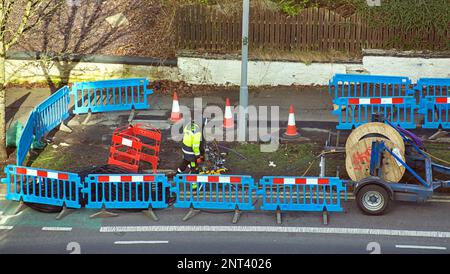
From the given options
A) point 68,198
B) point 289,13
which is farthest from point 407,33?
point 68,198

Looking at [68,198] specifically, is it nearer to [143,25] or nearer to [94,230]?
[94,230]

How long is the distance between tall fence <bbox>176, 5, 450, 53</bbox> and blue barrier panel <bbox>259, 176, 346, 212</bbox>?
7849 millimetres

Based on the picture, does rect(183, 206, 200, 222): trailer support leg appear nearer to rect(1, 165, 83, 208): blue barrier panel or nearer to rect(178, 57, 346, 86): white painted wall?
rect(1, 165, 83, 208): blue barrier panel

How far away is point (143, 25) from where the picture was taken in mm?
24641

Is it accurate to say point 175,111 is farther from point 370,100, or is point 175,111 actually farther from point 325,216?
point 325,216

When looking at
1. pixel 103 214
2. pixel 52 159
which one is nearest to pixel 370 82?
pixel 52 159

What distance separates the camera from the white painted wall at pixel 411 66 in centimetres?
2225

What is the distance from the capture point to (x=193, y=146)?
16.2m

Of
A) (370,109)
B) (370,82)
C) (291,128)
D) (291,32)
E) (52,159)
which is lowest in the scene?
(52,159)

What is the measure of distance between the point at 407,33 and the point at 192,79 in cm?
603

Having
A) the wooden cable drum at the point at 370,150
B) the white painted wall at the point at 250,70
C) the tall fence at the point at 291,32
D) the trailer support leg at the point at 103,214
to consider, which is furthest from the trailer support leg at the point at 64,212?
the tall fence at the point at 291,32

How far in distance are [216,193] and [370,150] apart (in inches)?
119

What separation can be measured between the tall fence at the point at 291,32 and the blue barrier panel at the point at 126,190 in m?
8.10

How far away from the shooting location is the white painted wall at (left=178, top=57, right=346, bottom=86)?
73.8 feet
